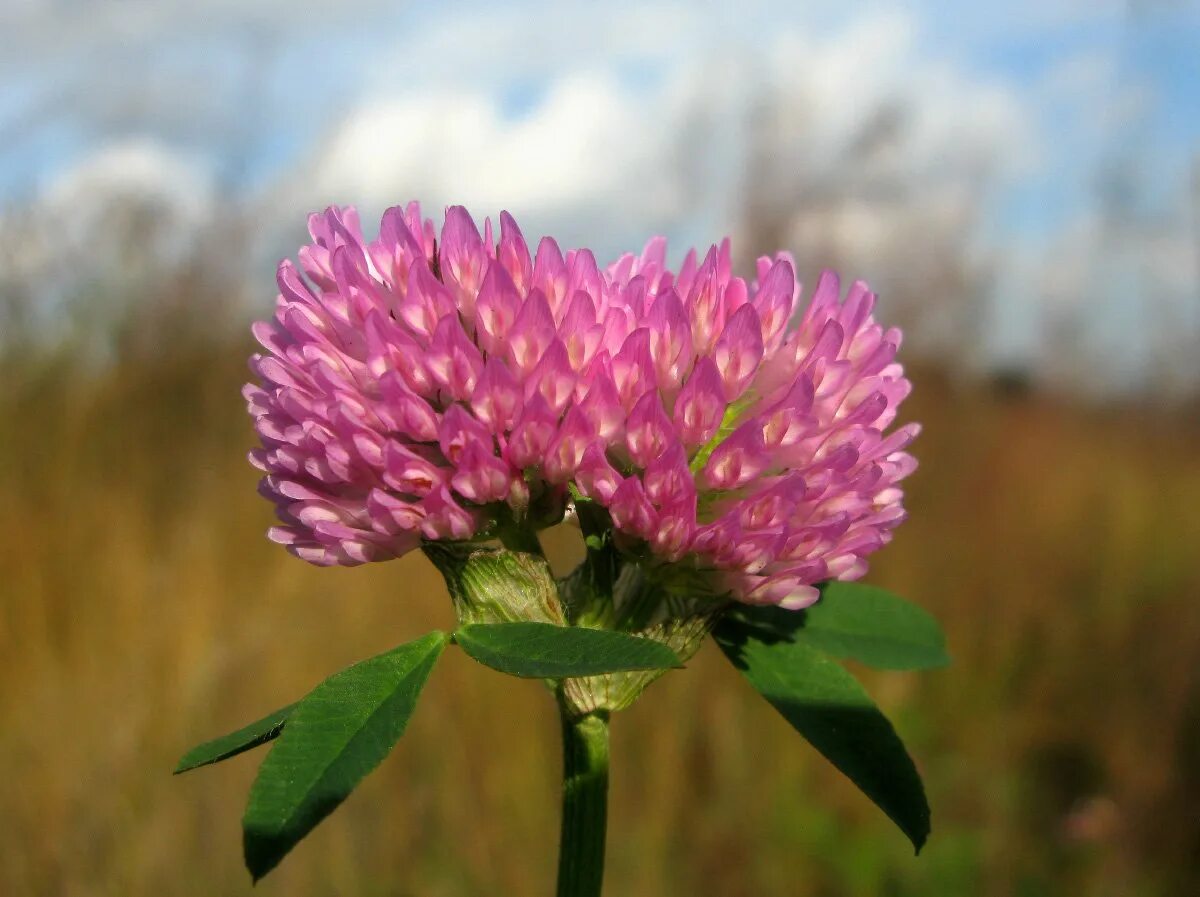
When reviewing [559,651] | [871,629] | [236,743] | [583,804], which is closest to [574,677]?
[559,651]

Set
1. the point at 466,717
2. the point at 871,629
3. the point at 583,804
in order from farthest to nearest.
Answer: the point at 466,717, the point at 871,629, the point at 583,804

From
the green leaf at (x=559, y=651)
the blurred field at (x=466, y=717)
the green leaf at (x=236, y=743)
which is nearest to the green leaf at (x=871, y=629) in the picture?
the green leaf at (x=559, y=651)

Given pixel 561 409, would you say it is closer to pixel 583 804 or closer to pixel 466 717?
pixel 583 804

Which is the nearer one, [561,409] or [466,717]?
[561,409]

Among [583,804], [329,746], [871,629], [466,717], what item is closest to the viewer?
[329,746]

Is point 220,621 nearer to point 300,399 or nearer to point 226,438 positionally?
point 226,438

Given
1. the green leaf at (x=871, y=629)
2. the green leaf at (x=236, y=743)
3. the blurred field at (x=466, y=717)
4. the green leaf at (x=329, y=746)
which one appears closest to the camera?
the green leaf at (x=329, y=746)

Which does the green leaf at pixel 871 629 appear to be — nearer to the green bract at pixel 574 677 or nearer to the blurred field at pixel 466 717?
the green bract at pixel 574 677
